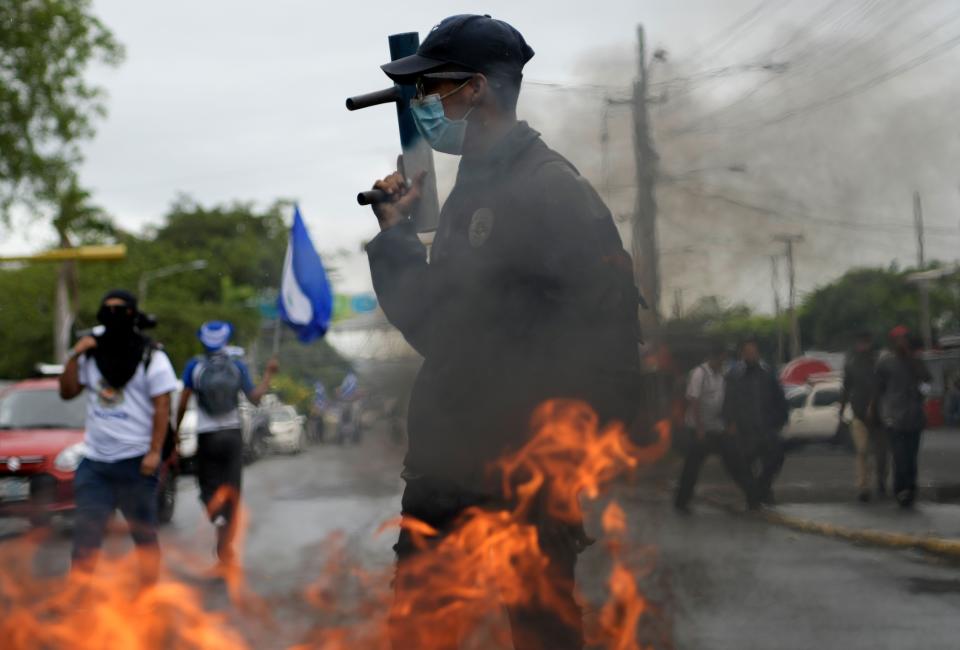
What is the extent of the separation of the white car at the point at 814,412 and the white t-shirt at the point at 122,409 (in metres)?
2.89

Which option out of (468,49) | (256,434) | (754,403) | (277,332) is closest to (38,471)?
(277,332)

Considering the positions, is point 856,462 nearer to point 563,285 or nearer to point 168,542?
point 563,285

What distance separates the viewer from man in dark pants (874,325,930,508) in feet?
20.2

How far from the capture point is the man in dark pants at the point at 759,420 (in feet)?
13.4

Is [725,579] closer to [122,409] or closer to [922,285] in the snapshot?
[922,285]

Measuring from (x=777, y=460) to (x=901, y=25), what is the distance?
1920 mm

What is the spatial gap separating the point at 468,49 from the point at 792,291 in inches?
59.2

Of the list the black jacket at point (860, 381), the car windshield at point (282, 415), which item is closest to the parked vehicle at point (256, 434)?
the car windshield at point (282, 415)

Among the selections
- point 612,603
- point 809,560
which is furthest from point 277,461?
point 612,603

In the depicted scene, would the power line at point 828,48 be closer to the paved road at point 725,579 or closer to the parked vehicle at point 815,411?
the parked vehicle at point 815,411

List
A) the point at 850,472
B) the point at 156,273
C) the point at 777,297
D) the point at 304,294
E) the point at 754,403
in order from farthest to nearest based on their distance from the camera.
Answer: the point at 156,273 < the point at 304,294 < the point at 850,472 < the point at 754,403 < the point at 777,297

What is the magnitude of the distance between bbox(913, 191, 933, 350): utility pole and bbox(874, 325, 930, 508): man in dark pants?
0.10 meters

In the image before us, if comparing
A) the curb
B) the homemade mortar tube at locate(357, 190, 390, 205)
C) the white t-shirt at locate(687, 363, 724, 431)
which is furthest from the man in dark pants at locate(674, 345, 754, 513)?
the curb

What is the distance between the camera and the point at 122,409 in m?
5.93
